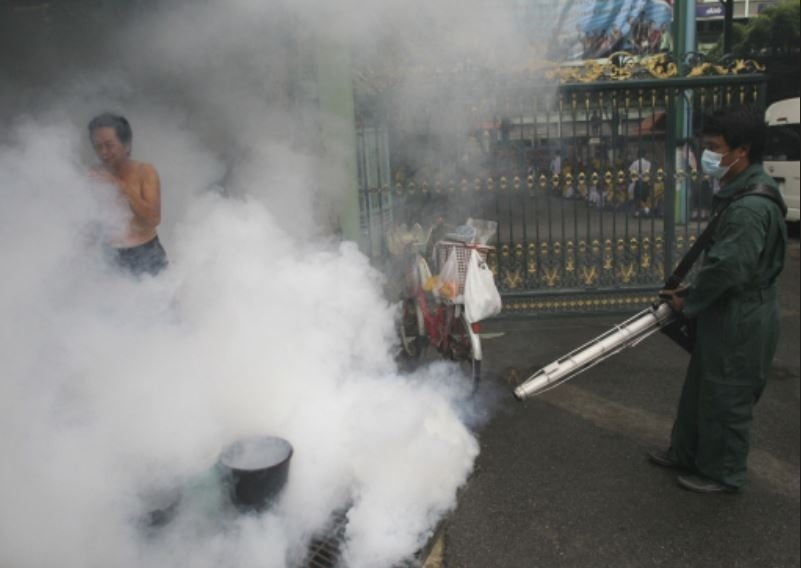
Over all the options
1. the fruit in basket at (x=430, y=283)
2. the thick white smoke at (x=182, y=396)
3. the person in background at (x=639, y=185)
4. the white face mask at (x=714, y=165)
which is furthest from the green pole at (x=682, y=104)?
the thick white smoke at (x=182, y=396)

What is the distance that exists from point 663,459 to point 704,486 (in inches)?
11.2

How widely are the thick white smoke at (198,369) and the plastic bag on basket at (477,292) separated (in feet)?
1.67

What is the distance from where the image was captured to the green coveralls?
2.92 metres

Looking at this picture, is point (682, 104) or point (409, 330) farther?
point (682, 104)

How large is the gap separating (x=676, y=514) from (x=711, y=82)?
4008mm

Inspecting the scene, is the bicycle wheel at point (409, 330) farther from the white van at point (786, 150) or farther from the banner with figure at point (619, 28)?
the white van at point (786, 150)

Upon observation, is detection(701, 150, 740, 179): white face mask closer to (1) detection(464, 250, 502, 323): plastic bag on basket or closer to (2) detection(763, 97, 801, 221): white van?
(1) detection(464, 250, 502, 323): plastic bag on basket

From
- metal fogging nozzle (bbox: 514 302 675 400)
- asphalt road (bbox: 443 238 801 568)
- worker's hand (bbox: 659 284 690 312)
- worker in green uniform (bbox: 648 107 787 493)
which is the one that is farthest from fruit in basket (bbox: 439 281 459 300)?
worker in green uniform (bbox: 648 107 787 493)

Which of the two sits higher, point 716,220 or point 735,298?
point 716,220

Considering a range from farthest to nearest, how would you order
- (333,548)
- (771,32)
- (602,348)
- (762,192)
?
(771,32) → (602,348) → (762,192) → (333,548)

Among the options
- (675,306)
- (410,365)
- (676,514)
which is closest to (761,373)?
(675,306)

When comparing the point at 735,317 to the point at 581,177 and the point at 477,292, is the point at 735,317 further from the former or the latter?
the point at 581,177

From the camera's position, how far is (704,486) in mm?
3186

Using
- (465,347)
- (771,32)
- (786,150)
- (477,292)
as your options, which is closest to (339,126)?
(477,292)
